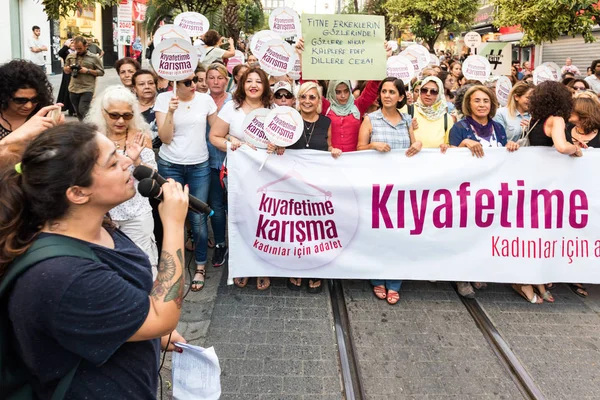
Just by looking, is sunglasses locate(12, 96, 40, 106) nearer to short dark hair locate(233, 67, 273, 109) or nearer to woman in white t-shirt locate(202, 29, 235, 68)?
short dark hair locate(233, 67, 273, 109)

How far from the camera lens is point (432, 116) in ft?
17.1

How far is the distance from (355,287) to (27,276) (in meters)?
3.90

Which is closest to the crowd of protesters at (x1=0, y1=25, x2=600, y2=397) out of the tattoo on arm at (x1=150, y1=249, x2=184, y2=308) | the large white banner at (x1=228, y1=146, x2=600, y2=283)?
the tattoo on arm at (x1=150, y1=249, x2=184, y2=308)

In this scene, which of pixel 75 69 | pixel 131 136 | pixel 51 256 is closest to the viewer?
pixel 51 256

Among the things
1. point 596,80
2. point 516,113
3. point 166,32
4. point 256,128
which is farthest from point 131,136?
point 596,80

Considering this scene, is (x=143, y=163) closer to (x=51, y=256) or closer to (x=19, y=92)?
(x=19, y=92)

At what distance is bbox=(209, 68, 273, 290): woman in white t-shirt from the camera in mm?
5035

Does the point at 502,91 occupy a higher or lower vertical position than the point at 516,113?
higher

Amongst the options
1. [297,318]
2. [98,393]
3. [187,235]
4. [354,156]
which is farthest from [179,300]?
[187,235]

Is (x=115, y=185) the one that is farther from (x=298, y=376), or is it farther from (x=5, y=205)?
(x=298, y=376)

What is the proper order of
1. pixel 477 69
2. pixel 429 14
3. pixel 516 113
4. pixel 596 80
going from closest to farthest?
pixel 516 113 < pixel 477 69 < pixel 596 80 < pixel 429 14

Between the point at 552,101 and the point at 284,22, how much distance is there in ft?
12.5

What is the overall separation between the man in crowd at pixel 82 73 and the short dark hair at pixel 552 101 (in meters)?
7.96

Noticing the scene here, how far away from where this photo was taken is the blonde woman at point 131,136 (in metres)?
3.45
